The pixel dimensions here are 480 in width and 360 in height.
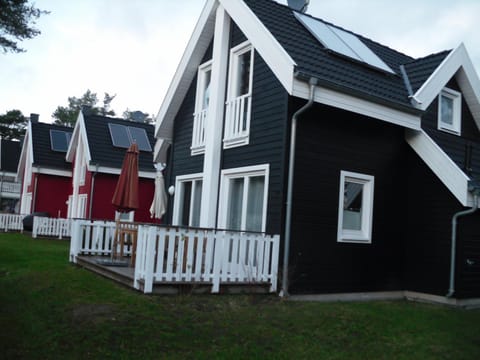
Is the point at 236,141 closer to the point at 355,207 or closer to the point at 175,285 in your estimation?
the point at 355,207

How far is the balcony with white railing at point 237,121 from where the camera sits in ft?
33.5

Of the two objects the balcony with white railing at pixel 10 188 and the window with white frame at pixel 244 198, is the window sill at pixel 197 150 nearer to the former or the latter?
the window with white frame at pixel 244 198

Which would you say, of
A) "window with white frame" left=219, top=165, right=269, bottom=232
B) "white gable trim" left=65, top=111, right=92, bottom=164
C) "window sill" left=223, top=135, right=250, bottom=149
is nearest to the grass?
"window with white frame" left=219, top=165, right=269, bottom=232

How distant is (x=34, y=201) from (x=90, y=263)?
16.3 metres

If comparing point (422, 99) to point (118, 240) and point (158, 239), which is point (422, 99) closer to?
point (158, 239)

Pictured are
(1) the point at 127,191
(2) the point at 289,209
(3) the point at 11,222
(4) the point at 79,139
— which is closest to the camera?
(2) the point at 289,209

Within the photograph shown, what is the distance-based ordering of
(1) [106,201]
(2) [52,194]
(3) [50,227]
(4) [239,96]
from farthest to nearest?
(2) [52,194] < (1) [106,201] < (3) [50,227] < (4) [239,96]

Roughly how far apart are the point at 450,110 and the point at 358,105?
4059 mm

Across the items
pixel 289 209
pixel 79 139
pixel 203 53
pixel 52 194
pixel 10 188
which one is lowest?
pixel 289 209

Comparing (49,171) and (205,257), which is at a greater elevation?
(49,171)

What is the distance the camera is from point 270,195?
29.9 feet

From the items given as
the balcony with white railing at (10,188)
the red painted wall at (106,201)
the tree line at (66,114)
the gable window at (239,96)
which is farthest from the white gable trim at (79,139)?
the balcony with white railing at (10,188)

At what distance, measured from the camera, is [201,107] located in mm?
12453

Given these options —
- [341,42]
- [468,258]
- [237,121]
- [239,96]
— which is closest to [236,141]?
[237,121]
